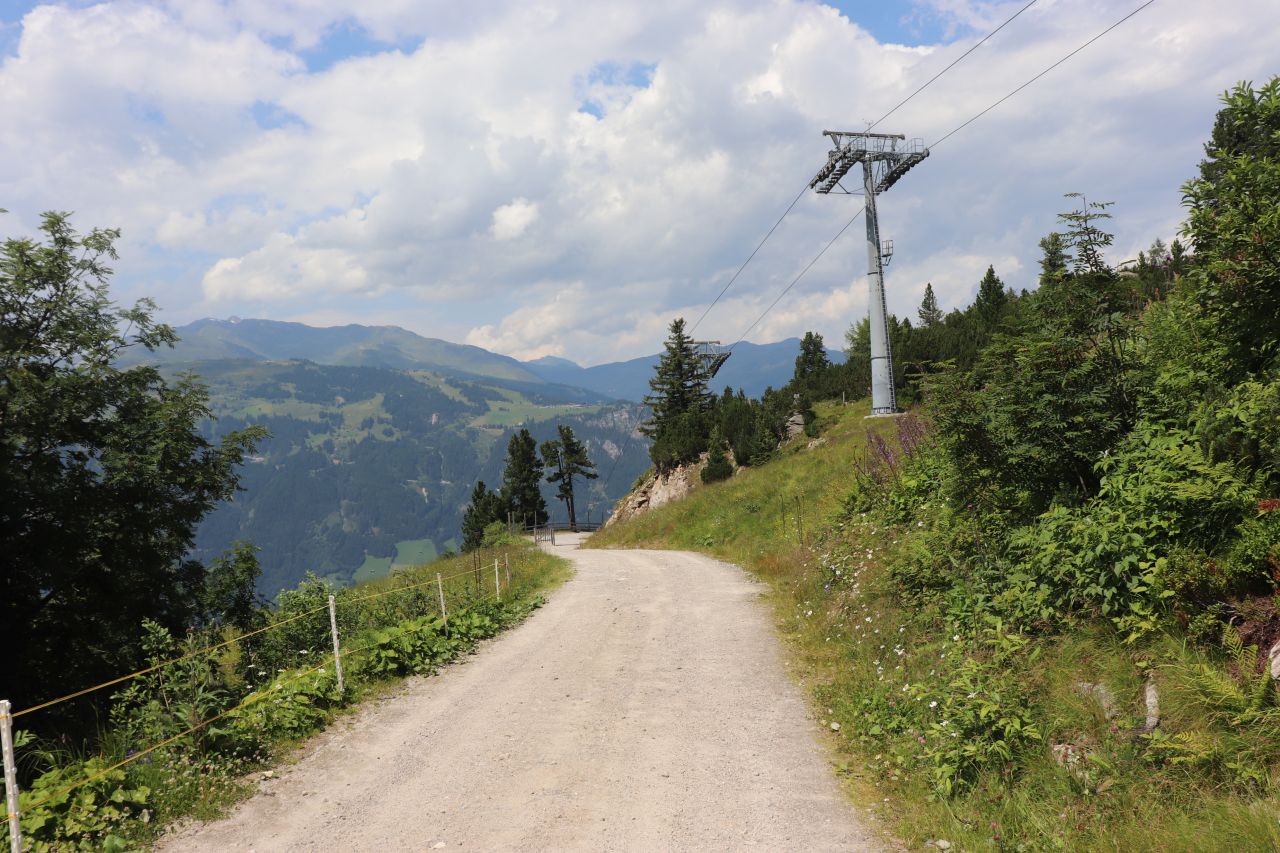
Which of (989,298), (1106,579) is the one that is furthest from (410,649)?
(989,298)

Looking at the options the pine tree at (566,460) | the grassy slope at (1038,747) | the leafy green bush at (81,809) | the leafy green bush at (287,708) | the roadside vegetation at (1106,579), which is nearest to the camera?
the grassy slope at (1038,747)

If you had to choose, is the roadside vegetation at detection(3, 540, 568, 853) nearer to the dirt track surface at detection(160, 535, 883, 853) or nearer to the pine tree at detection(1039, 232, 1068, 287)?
the dirt track surface at detection(160, 535, 883, 853)

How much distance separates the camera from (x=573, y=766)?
6758 mm

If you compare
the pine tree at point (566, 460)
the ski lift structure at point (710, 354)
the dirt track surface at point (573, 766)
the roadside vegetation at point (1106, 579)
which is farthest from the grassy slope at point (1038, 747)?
the pine tree at point (566, 460)

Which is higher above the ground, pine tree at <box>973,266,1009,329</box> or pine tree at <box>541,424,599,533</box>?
pine tree at <box>973,266,1009,329</box>

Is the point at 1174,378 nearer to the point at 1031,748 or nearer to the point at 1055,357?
the point at 1055,357

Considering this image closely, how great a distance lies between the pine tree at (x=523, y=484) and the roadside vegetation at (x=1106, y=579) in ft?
232

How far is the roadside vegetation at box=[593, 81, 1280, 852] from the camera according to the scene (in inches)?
178

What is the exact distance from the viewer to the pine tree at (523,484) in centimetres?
7812

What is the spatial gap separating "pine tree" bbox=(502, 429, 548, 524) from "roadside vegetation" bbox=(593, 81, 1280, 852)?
232ft

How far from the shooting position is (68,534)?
1706 cm

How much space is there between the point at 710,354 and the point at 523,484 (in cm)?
2791

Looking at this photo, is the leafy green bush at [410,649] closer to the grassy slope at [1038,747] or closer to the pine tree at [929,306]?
the grassy slope at [1038,747]

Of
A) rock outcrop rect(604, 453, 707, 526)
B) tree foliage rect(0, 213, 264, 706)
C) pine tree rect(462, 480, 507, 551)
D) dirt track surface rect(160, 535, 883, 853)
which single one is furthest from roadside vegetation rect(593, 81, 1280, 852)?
pine tree rect(462, 480, 507, 551)
